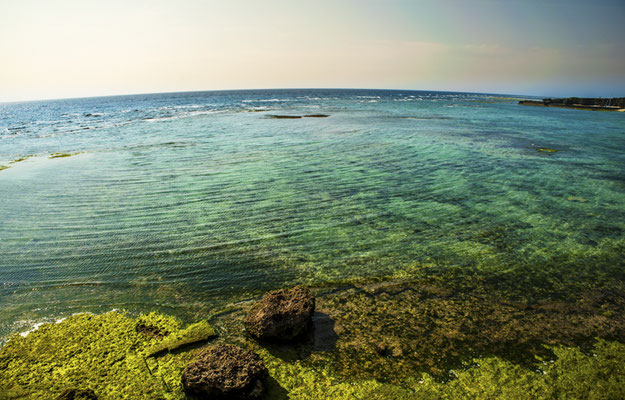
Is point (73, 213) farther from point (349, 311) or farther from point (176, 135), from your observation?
point (176, 135)

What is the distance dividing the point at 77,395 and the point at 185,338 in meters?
1.38

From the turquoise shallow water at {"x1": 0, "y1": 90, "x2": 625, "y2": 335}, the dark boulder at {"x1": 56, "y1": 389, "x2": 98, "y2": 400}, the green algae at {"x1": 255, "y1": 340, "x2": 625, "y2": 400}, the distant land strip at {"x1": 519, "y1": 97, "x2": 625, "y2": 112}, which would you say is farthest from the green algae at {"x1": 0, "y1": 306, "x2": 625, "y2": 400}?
the distant land strip at {"x1": 519, "y1": 97, "x2": 625, "y2": 112}

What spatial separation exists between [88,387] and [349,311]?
3.79 metres

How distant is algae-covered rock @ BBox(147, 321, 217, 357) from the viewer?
445cm

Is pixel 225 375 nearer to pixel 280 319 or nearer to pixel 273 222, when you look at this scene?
pixel 280 319

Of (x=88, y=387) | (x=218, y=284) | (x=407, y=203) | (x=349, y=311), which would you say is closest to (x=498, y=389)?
(x=349, y=311)

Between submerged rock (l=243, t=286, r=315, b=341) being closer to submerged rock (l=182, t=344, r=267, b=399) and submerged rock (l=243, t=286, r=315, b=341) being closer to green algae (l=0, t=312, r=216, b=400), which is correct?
submerged rock (l=182, t=344, r=267, b=399)

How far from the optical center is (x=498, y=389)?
12.9 feet

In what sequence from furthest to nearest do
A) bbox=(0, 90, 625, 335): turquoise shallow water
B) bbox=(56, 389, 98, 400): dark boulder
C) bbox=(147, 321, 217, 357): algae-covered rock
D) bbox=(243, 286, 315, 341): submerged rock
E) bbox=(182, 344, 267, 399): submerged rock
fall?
bbox=(0, 90, 625, 335): turquoise shallow water < bbox=(243, 286, 315, 341): submerged rock < bbox=(147, 321, 217, 357): algae-covered rock < bbox=(182, 344, 267, 399): submerged rock < bbox=(56, 389, 98, 400): dark boulder

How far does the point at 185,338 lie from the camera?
4.64 metres

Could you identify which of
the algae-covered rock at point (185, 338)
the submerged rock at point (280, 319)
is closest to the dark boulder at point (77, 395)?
the algae-covered rock at point (185, 338)

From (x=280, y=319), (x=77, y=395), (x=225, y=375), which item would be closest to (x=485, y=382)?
(x=280, y=319)

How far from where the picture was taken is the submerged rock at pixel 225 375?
3.58 meters

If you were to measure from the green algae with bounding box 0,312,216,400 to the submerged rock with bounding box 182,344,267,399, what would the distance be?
1.18 ft
